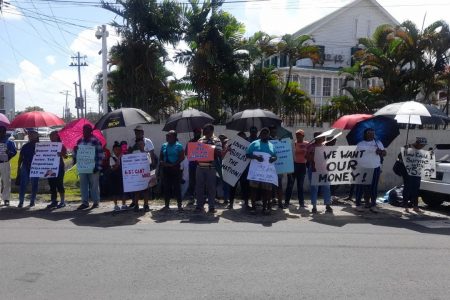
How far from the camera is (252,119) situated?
11.1 metres

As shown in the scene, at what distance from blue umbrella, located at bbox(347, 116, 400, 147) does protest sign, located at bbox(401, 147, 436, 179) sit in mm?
783

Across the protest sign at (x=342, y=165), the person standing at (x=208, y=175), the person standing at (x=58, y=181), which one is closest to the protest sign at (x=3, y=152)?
the person standing at (x=58, y=181)

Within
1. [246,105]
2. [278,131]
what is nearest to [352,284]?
[278,131]

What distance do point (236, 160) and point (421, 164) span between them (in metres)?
4.05

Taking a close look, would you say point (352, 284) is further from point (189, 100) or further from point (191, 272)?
point (189, 100)

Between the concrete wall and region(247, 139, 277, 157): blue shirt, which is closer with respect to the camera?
region(247, 139, 277, 157): blue shirt

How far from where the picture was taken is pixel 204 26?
49.8 feet

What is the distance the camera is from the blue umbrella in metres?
10.5

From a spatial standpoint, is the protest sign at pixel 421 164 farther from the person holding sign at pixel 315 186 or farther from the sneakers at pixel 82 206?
the sneakers at pixel 82 206

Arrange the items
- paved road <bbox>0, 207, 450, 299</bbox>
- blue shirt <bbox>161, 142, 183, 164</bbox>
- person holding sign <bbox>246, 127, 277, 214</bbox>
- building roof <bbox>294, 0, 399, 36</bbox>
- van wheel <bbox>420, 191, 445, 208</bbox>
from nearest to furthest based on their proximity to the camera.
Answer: paved road <bbox>0, 207, 450, 299</bbox>
person holding sign <bbox>246, 127, 277, 214</bbox>
blue shirt <bbox>161, 142, 183, 164</bbox>
van wheel <bbox>420, 191, 445, 208</bbox>
building roof <bbox>294, 0, 399, 36</bbox>

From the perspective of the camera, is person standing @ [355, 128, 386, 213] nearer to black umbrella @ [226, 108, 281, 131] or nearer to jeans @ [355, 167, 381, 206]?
jeans @ [355, 167, 381, 206]

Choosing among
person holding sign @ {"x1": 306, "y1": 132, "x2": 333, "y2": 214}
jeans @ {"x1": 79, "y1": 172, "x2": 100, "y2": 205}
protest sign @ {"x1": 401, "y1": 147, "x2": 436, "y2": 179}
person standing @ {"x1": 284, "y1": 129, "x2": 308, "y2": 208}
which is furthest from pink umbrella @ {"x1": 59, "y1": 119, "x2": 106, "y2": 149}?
protest sign @ {"x1": 401, "y1": 147, "x2": 436, "y2": 179}

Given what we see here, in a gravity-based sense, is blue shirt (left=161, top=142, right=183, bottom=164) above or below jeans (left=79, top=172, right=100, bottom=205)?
above

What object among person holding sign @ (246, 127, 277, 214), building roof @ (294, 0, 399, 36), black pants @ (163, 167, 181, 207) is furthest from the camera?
building roof @ (294, 0, 399, 36)
